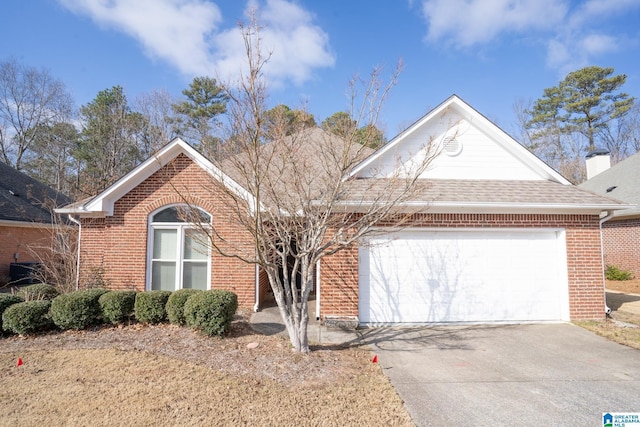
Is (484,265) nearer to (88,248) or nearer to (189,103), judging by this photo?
(88,248)

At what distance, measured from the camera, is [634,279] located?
14.5 metres

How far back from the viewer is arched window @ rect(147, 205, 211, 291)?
29.2ft

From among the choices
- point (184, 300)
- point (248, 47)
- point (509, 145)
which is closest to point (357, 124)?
point (248, 47)

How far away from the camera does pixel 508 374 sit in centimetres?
523

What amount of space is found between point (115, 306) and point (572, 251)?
10.5 meters

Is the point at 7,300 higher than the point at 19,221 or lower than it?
lower

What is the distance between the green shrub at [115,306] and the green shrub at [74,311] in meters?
0.19

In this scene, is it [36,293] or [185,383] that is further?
[36,293]

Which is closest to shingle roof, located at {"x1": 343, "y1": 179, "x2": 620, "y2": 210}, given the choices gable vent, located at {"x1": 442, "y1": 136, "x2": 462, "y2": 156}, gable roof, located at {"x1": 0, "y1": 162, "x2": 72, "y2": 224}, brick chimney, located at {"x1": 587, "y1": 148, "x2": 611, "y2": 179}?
gable vent, located at {"x1": 442, "y1": 136, "x2": 462, "y2": 156}

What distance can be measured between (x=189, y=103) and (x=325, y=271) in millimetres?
22310

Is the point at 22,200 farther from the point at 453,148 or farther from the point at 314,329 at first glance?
the point at 453,148

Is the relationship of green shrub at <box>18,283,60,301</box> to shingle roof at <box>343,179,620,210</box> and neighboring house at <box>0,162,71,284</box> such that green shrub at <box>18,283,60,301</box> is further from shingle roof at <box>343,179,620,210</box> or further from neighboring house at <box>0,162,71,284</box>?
shingle roof at <box>343,179,620,210</box>

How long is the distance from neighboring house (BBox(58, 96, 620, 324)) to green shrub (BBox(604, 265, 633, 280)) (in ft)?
29.1

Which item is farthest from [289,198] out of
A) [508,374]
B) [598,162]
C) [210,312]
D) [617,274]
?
[598,162]
